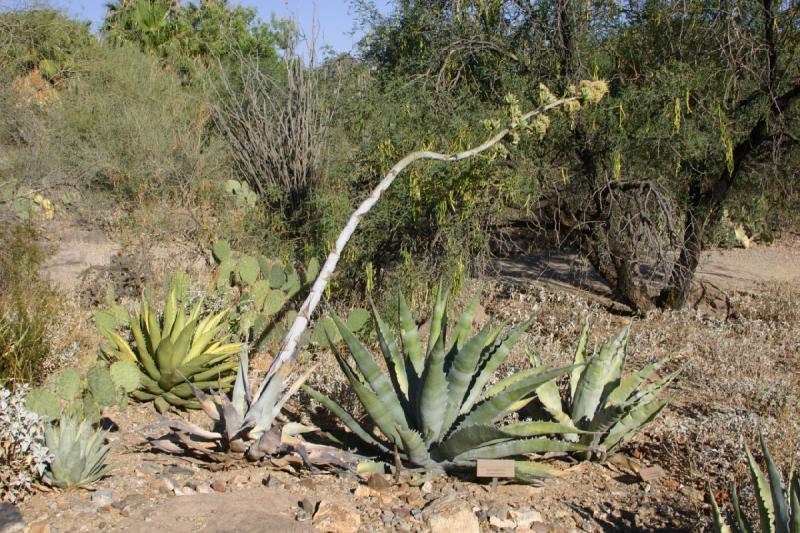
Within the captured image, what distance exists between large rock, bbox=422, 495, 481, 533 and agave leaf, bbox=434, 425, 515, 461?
1.07ft

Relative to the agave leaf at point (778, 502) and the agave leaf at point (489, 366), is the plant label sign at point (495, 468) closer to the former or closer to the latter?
the agave leaf at point (489, 366)

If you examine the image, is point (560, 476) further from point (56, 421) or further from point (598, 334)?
point (598, 334)

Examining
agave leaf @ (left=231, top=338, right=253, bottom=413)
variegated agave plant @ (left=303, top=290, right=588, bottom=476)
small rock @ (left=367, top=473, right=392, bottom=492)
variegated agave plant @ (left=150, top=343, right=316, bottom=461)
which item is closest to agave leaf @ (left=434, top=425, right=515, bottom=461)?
variegated agave plant @ (left=303, top=290, right=588, bottom=476)

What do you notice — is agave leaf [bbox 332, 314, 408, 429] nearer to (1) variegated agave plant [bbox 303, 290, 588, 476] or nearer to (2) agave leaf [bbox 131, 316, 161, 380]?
(1) variegated agave plant [bbox 303, 290, 588, 476]

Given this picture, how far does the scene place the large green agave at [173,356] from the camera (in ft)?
15.4

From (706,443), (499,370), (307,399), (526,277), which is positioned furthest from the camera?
(526,277)

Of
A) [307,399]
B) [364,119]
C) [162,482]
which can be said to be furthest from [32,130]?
[162,482]

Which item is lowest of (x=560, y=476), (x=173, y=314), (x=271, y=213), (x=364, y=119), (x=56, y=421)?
(x=560, y=476)

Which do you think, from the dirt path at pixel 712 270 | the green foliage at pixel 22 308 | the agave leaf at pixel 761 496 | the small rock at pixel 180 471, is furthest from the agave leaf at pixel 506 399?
the dirt path at pixel 712 270

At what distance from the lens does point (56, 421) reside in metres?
4.02

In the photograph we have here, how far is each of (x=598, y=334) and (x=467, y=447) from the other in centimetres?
372

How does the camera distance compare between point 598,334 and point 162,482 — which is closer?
point 162,482

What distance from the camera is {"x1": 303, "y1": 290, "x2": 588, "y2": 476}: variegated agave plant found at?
3.77 metres

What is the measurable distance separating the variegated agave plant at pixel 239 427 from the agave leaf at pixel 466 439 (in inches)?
29.8
